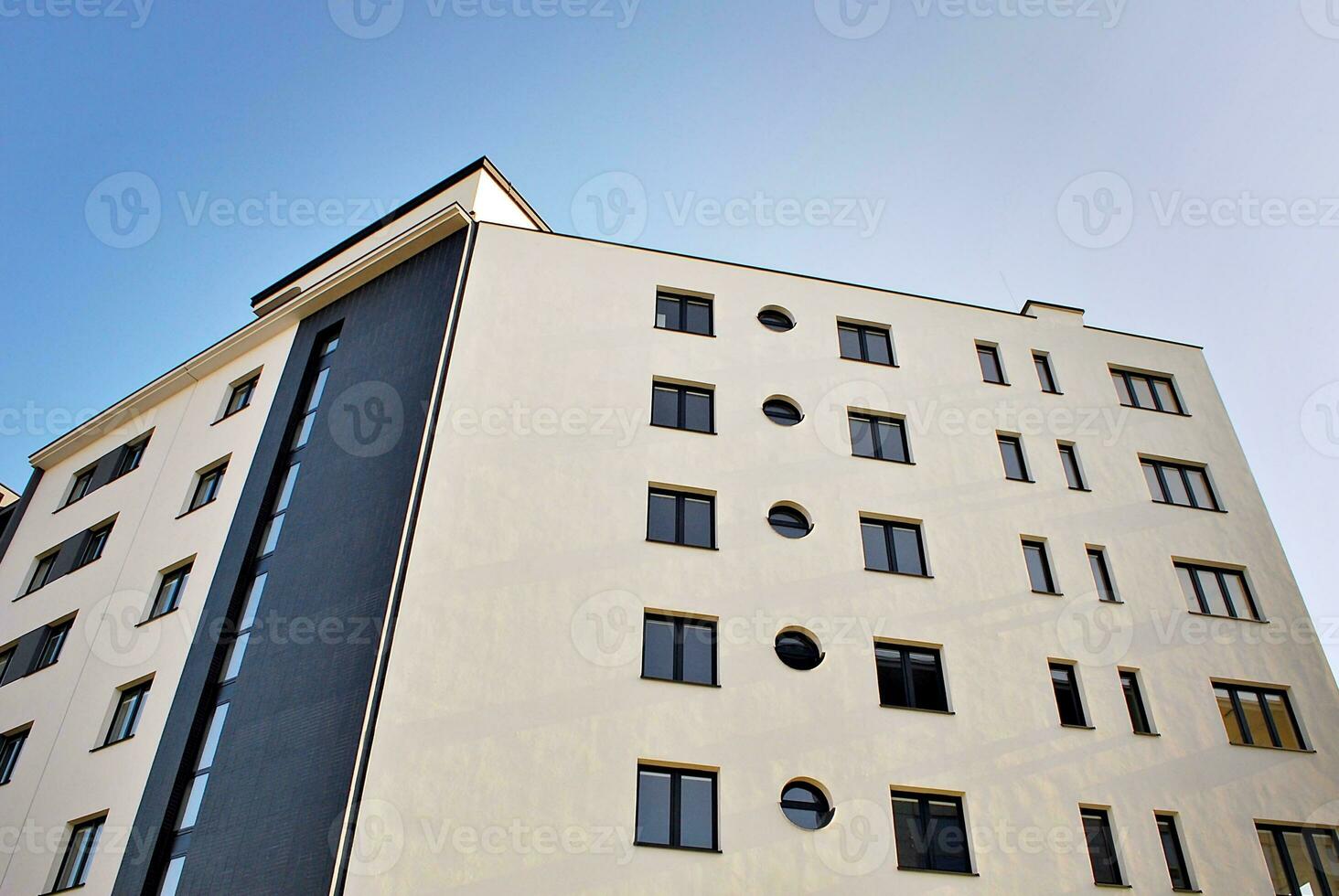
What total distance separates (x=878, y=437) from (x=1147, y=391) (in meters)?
9.68

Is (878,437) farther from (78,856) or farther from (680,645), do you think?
(78,856)

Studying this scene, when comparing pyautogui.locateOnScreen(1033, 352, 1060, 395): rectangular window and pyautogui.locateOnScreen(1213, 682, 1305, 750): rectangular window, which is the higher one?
pyautogui.locateOnScreen(1033, 352, 1060, 395): rectangular window

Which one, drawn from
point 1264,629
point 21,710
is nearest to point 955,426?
point 1264,629

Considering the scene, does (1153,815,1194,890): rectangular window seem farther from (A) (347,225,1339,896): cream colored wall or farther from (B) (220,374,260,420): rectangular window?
(B) (220,374,260,420): rectangular window

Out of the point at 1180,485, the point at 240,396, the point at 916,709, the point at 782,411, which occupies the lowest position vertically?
the point at 916,709

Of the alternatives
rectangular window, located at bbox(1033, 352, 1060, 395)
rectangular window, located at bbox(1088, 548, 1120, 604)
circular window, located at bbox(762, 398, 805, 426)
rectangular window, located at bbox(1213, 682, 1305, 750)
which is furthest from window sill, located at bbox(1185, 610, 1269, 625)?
circular window, located at bbox(762, 398, 805, 426)

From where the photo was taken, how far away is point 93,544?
31438 mm

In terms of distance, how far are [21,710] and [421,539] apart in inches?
557

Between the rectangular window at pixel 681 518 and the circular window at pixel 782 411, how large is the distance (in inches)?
126

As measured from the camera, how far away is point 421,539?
72.2ft

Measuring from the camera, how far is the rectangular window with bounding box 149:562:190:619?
26.4 metres

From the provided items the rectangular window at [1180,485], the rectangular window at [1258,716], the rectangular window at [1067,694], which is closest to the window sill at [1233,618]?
the rectangular window at [1258,716]

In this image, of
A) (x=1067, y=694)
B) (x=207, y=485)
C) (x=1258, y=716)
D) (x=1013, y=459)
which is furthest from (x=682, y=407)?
(x=1258, y=716)

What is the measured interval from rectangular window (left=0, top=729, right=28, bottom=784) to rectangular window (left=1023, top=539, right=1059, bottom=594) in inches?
1008
